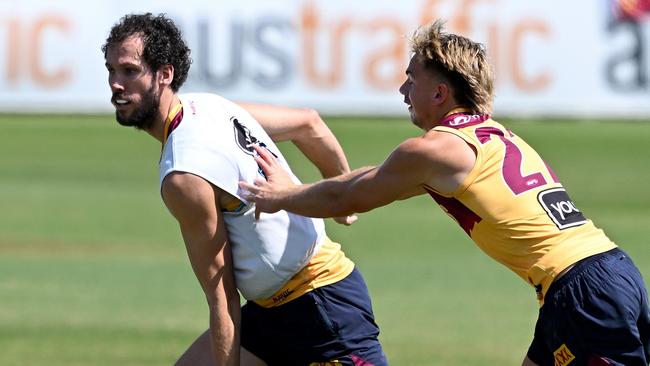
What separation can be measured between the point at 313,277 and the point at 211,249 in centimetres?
60

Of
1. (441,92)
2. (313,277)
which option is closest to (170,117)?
(313,277)

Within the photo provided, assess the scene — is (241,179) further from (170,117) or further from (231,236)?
(170,117)

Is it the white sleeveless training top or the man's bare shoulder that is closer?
the man's bare shoulder

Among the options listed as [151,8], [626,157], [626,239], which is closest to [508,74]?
[626,157]

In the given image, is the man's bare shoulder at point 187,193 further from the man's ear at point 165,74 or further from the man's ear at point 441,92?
the man's ear at point 441,92

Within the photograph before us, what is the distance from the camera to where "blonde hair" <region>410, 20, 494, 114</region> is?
5.66m

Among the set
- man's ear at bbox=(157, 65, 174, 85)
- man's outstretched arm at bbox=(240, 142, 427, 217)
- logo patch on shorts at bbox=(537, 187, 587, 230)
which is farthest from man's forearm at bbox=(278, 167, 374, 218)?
man's ear at bbox=(157, 65, 174, 85)

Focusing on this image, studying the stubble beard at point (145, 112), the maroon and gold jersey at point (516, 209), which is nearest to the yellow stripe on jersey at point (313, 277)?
the maroon and gold jersey at point (516, 209)

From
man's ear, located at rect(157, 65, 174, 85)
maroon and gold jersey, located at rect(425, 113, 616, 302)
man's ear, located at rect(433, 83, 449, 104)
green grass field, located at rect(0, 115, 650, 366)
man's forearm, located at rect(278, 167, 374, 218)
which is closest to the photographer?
maroon and gold jersey, located at rect(425, 113, 616, 302)

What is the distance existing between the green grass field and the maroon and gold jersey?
143 inches

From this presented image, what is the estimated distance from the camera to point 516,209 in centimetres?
547

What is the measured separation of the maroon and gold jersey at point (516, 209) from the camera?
547 cm

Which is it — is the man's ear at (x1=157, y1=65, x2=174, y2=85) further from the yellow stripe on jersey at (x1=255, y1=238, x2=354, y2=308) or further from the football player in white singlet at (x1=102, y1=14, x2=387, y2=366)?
the yellow stripe on jersey at (x1=255, y1=238, x2=354, y2=308)

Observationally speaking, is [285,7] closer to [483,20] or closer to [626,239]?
[483,20]
